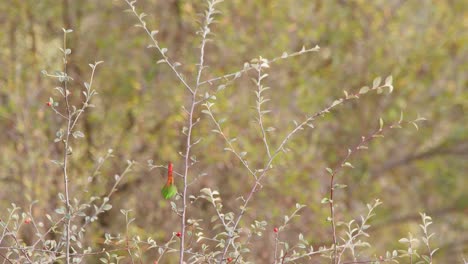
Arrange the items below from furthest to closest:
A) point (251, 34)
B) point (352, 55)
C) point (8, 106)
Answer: point (352, 55), point (251, 34), point (8, 106)

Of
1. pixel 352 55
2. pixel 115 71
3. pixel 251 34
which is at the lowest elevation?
pixel 115 71

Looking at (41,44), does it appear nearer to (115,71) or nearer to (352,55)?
(115,71)

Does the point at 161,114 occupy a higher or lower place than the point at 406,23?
lower

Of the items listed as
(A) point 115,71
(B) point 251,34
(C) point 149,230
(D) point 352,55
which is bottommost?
(C) point 149,230

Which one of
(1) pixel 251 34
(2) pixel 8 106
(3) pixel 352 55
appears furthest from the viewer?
(3) pixel 352 55

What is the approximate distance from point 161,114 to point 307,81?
1507 millimetres

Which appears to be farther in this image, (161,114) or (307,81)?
(307,81)

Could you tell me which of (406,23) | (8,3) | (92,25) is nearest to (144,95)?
(92,25)

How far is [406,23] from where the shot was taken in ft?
36.0

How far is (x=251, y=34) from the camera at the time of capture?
9.48m

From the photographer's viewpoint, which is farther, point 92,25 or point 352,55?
point 352,55

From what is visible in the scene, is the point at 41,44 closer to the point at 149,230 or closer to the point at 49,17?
the point at 49,17

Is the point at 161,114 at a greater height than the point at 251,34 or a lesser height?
lesser

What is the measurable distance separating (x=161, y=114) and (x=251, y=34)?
111 centimetres
